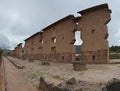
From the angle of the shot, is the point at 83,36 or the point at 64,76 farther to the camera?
the point at 83,36

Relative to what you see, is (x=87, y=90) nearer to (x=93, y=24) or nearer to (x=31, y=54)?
(x=93, y=24)

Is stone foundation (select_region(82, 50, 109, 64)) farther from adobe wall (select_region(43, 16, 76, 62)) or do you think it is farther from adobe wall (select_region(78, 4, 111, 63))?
adobe wall (select_region(43, 16, 76, 62))

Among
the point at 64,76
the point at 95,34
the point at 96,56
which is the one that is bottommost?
the point at 64,76

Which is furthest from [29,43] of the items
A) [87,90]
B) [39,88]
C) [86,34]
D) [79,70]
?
[87,90]

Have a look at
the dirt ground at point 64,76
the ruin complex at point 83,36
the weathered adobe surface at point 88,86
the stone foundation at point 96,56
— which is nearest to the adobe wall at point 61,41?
the ruin complex at point 83,36

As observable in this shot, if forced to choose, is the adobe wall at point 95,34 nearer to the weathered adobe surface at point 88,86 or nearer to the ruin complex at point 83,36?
the ruin complex at point 83,36

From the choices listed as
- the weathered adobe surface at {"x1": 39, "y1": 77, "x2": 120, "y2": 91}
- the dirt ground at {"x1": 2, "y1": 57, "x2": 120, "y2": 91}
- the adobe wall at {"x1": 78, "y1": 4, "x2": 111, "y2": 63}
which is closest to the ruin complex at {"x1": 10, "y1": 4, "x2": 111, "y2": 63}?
the adobe wall at {"x1": 78, "y1": 4, "x2": 111, "y2": 63}

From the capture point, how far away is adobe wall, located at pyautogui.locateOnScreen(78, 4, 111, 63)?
2180 cm

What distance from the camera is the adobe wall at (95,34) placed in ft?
71.5

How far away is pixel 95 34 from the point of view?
22.6 m

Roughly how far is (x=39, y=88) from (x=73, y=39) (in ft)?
52.7

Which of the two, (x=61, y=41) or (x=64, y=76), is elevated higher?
(x=61, y=41)

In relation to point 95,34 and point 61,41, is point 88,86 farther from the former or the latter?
point 61,41

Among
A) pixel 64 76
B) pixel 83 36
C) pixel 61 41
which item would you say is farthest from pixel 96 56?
pixel 64 76
